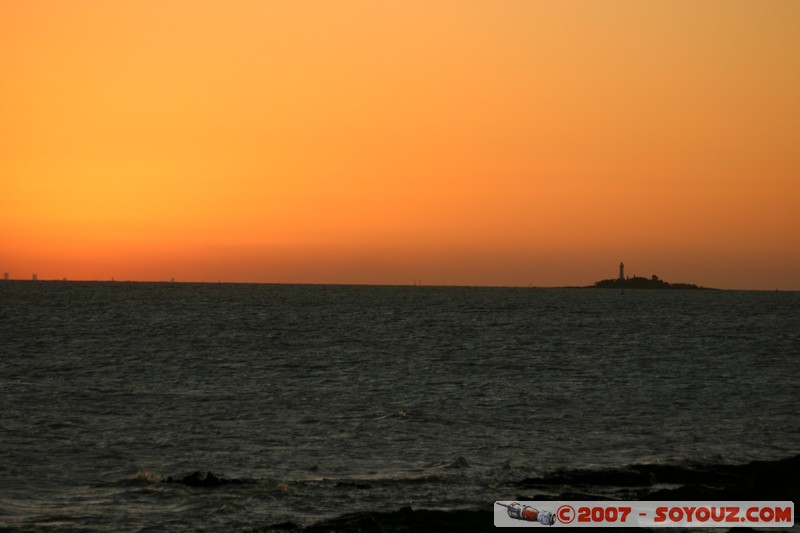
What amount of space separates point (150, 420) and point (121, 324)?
74.4 m

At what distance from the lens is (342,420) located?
35156 millimetres

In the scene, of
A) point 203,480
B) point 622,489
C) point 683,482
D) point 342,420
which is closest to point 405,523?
point 622,489

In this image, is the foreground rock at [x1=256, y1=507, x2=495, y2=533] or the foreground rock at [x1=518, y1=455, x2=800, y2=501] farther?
the foreground rock at [x1=518, y1=455, x2=800, y2=501]

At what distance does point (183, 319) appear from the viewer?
120125 mm

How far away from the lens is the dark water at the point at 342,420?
885 inches

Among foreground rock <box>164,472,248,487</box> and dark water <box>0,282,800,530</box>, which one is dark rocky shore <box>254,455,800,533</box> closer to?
dark water <box>0,282,800,530</box>

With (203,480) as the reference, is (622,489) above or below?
→ above

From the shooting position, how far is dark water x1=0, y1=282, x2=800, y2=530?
22484 mm

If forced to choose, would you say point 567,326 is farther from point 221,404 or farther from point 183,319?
point 221,404

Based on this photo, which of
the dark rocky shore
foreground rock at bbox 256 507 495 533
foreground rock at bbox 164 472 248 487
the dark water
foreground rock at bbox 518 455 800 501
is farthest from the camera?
foreground rock at bbox 164 472 248 487

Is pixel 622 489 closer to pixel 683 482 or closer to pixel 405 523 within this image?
pixel 683 482

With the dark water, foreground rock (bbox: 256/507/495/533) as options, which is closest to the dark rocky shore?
foreground rock (bbox: 256/507/495/533)

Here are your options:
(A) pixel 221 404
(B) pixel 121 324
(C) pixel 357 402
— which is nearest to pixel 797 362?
(C) pixel 357 402

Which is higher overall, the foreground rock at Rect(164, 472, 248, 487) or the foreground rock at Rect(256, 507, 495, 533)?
the foreground rock at Rect(256, 507, 495, 533)
